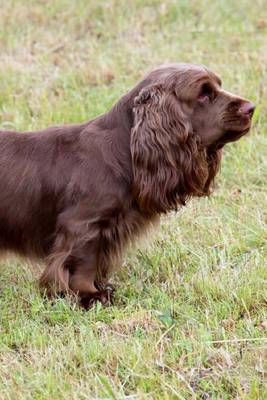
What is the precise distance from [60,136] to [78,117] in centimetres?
218

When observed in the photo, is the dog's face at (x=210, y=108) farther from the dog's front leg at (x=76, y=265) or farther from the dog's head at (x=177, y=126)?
the dog's front leg at (x=76, y=265)

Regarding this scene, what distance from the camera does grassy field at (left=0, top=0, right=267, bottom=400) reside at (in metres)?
3.17

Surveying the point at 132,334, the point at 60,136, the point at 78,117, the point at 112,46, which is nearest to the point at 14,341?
the point at 132,334

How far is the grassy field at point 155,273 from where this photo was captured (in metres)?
3.17

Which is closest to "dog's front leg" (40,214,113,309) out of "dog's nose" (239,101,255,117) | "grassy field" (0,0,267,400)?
"grassy field" (0,0,267,400)

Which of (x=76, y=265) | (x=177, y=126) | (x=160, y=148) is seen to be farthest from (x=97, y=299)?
(x=177, y=126)

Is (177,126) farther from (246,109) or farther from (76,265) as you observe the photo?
(76,265)

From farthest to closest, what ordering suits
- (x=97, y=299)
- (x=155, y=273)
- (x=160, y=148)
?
1. (x=155, y=273)
2. (x=97, y=299)
3. (x=160, y=148)

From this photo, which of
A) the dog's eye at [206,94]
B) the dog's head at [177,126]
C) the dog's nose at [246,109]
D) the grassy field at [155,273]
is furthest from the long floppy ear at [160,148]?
the grassy field at [155,273]

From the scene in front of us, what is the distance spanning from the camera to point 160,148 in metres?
3.93

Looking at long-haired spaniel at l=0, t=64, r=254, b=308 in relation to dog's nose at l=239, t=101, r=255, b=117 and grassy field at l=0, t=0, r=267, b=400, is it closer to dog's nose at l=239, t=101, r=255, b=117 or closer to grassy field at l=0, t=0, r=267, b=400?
dog's nose at l=239, t=101, r=255, b=117

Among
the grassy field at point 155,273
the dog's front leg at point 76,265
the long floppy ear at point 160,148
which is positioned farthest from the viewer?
the dog's front leg at point 76,265

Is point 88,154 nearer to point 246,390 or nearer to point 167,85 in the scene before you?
point 167,85

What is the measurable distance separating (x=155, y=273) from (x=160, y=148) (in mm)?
777
